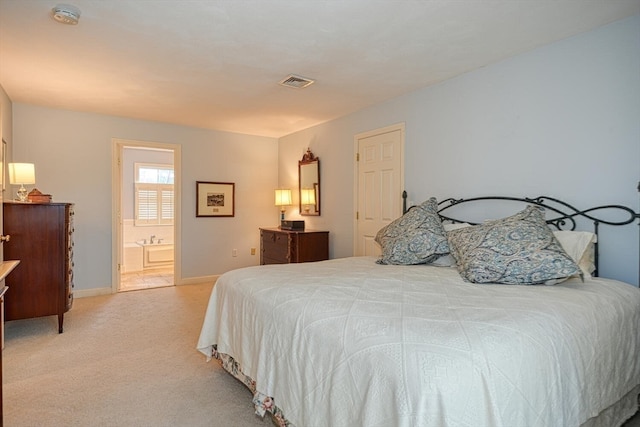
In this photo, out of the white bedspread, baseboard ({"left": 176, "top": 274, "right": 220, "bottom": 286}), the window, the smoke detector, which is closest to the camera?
the white bedspread

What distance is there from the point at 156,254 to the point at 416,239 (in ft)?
17.9

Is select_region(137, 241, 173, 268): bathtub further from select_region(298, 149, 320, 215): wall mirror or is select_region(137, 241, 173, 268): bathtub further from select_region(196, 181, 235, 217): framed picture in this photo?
select_region(298, 149, 320, 215): wall mirror

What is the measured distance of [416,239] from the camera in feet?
8.76

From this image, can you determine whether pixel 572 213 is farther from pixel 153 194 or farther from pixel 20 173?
pixel 153 194

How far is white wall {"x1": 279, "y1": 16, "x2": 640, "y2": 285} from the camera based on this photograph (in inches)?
85.4

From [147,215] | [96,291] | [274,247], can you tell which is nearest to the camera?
[96,291]

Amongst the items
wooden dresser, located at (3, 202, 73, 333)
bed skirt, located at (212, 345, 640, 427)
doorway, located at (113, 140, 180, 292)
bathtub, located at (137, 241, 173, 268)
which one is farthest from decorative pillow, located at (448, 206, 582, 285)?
bathtub, located at (137, 241, 173, 268)

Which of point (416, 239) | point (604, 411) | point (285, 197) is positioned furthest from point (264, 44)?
point (285, 197)

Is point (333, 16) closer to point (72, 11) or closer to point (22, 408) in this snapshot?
point (72, 11)

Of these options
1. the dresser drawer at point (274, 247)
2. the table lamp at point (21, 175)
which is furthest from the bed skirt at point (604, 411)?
the table lamp at point (21, 175)

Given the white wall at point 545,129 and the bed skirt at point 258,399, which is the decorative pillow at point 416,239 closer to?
the white wall at point 545,129

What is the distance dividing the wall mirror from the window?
343 cm

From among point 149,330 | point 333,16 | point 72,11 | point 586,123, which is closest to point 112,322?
point 149,330

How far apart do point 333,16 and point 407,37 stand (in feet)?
1.87
